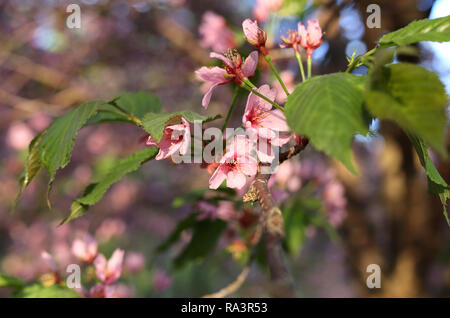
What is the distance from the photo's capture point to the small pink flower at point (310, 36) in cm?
84

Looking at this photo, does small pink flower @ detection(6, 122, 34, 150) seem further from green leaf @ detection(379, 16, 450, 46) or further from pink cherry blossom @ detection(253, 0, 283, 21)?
green leaf @ detection(379, 16, 450, 46)

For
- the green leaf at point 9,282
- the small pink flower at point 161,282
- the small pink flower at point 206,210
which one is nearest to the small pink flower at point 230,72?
the small pink flower at point 206,210

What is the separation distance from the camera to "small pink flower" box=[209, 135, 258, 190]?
0.70 meters

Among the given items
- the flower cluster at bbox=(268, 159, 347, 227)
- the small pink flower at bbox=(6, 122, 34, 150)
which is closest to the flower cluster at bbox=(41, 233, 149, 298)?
the flower cluster at bbox=(268, 159, 347, 227)

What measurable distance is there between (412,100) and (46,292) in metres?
0.96

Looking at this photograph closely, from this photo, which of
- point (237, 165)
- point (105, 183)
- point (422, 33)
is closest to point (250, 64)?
point (237, 165)

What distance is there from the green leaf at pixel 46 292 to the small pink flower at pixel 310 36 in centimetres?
85

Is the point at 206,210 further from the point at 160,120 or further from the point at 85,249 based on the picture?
the point at 160,120

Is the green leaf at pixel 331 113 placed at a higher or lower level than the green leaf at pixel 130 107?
lower

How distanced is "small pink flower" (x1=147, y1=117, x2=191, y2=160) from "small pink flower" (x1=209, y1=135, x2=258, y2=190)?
0.26ft

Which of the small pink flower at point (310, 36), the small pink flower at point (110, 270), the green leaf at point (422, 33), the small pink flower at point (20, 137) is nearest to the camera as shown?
the green leaf at point (422, 33)

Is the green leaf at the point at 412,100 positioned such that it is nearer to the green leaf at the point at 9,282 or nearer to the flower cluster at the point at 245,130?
the flower cluster at the point at 245,130
